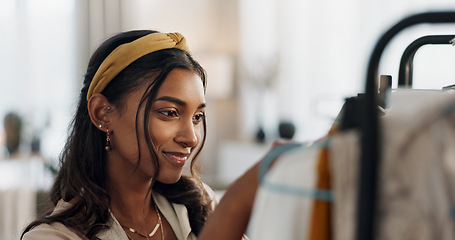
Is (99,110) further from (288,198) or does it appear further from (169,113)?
(288,198)

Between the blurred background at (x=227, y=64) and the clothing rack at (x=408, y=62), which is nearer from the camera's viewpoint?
the clothing rack at (x=408, y=62)

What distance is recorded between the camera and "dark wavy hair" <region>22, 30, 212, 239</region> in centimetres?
117

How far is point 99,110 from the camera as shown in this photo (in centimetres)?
123

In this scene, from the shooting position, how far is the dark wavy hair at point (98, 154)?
1165 millimetres

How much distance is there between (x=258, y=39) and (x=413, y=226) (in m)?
5.33

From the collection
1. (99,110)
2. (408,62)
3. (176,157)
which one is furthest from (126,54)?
(408,62)

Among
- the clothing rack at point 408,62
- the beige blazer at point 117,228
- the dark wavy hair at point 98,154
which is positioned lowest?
the beige blazer at point 117,228

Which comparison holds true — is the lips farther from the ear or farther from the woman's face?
the ear

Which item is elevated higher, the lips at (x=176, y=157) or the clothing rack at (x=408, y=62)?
the clothing rack at (x=408, y=62)

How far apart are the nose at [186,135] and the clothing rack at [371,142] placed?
0.60 m

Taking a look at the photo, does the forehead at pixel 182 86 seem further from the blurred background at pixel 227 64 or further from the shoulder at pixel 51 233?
the blurred background at pixel 227 64

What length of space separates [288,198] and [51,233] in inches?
24.7

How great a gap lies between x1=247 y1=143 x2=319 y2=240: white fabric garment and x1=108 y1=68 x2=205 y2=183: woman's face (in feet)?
1.55

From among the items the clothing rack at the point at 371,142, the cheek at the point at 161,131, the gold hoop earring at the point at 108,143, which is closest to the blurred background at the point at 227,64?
the gold hoop earring at the point at 108,143
